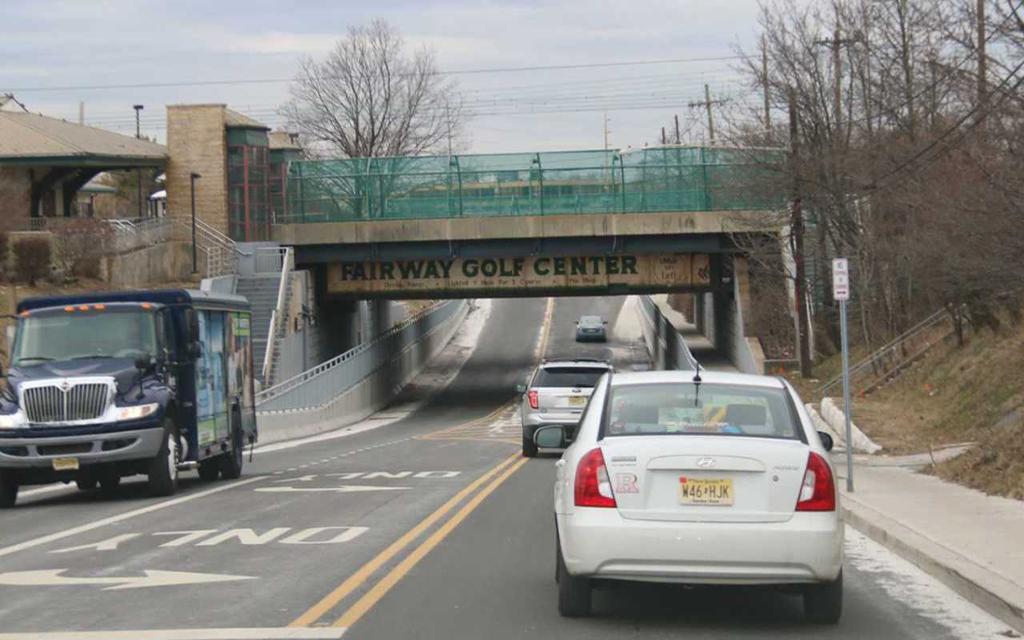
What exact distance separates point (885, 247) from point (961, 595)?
2785cm

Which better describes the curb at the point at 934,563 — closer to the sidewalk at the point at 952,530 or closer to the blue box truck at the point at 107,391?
the sidewalk at the point at 952,530

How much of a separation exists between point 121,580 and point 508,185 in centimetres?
4559

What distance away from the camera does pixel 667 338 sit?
2712 inches

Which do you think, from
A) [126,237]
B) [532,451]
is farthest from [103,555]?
[126,237]

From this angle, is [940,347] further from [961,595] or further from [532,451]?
[961,595]

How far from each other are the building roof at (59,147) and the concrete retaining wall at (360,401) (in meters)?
13.2

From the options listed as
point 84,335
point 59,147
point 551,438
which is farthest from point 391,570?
point 59,147

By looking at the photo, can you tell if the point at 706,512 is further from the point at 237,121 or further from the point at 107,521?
the point at 237,121

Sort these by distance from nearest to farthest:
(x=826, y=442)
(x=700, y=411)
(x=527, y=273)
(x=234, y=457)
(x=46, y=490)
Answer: (x=700, y=411), (x=826, y=442), (x=46, y=490), (x=234, y=457), (x=527, y=273)

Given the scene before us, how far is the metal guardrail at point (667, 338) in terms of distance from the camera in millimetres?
57188

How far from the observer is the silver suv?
27.6m

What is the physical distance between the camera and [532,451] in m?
27.5

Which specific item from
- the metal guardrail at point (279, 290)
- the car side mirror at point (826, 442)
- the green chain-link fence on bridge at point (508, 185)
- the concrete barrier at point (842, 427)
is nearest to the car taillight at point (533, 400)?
the concrete barrier at point (842, 427)

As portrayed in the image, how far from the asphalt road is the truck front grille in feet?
3.83
